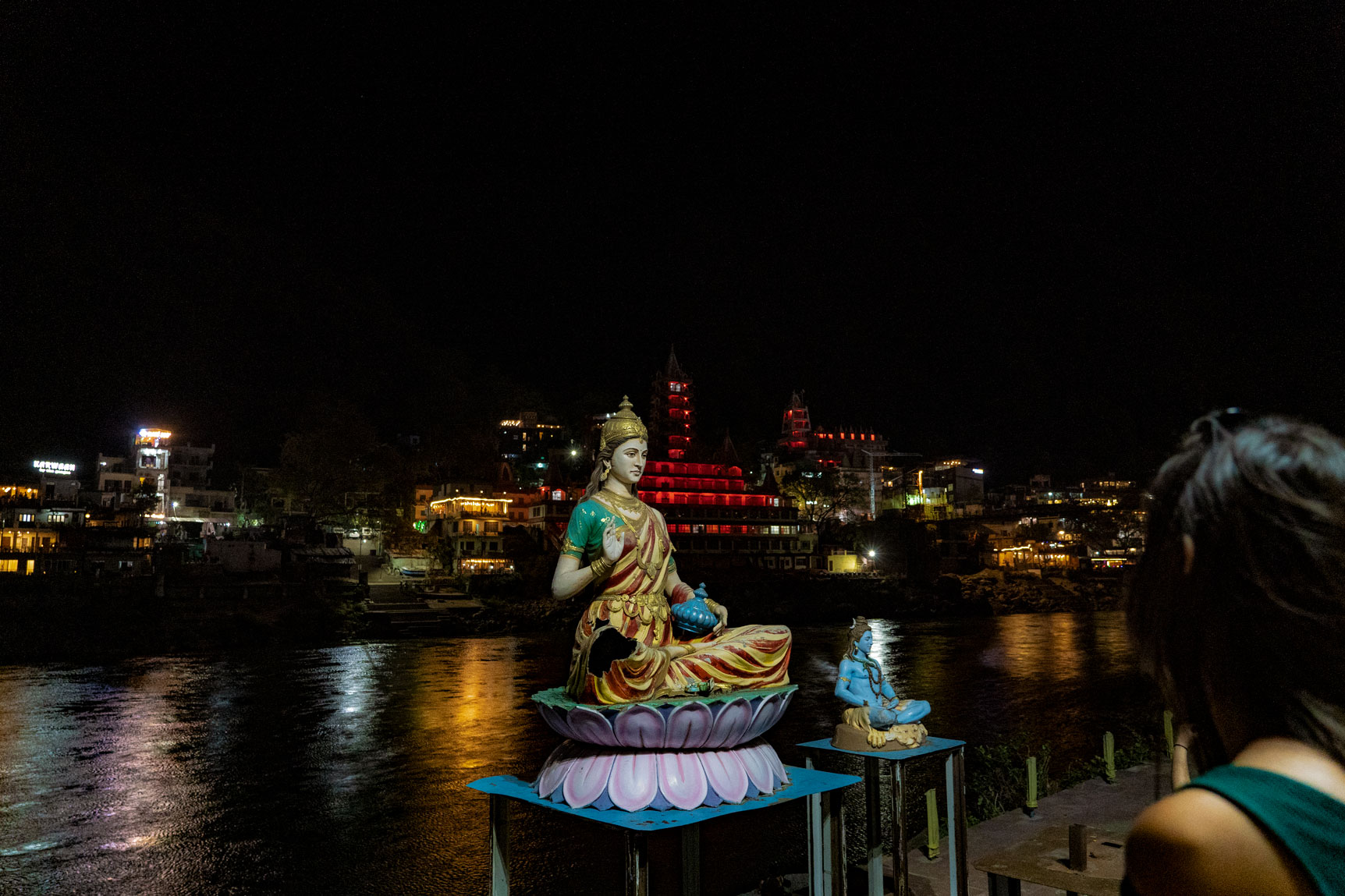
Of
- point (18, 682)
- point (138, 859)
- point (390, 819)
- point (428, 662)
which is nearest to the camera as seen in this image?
point (138, 859)

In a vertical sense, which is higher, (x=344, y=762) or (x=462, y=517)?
(x=462, y=517)

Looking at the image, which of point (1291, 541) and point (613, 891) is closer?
point (1291, 541)

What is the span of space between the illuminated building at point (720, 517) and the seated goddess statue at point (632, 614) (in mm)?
46198

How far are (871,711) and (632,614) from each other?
2.63 meters

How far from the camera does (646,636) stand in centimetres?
523

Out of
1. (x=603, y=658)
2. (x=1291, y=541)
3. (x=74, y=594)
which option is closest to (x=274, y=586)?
(x=74, y=594)

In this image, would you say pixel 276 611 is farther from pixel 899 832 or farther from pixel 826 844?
pixel 826 844

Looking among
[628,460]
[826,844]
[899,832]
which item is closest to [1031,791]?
[899,832]

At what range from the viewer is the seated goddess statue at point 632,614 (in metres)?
4.54

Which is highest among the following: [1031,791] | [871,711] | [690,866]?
[871,711]

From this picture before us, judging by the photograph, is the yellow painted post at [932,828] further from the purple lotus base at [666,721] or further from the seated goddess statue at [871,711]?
the purple lotus base at [666,721]

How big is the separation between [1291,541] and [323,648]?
38.4 meters

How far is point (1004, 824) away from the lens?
9.12m

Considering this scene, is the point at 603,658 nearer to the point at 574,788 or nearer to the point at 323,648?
the point at 574,788
